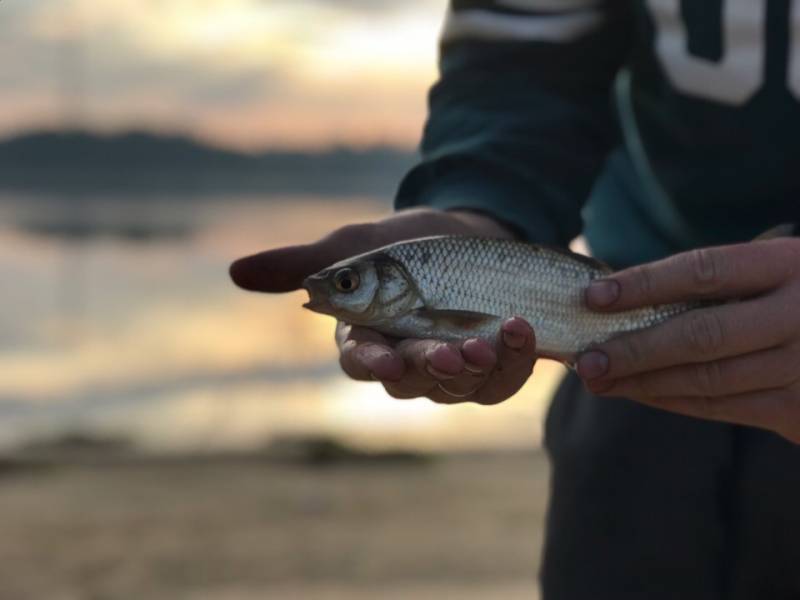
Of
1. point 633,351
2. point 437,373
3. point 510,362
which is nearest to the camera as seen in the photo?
point 437,373

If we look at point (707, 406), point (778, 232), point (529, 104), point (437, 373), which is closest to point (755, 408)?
point (707, 406)

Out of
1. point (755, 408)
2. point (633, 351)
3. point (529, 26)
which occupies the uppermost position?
point (529, 26)

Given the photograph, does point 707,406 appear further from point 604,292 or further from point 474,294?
point 474,294

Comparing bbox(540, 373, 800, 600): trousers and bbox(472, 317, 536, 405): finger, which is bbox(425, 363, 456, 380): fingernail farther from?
bbox(540, 373, 800, 600): trousers

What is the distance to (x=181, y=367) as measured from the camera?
44.0 ft

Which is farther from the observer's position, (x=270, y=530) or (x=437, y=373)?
(x=270, y=530)

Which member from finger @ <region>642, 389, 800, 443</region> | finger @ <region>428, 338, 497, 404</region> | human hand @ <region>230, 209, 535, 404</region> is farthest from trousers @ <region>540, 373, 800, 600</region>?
finger @ <region>428, 338, 497, 404</region>

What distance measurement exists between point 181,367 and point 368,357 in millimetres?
11763

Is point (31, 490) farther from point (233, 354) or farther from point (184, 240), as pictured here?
point (184, 240)

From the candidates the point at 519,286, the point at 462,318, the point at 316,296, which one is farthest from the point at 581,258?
the point at 316,296

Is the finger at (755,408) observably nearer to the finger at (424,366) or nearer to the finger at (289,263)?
the finger at (424,366)

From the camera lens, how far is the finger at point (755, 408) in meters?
2.04

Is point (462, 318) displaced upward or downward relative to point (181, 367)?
downward

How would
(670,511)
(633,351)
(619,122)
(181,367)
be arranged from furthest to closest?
(181,367) → (619,122) → (670,511) → (633,351)
